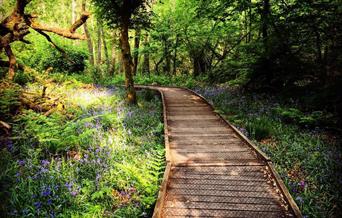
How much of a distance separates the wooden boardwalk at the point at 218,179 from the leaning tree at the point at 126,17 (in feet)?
14.4

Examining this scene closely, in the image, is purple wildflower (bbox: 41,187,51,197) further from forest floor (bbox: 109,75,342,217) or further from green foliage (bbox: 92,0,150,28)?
green foliage (bbox: 92,0,150,28)

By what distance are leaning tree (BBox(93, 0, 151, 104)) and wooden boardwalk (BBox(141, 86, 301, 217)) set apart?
4.38 meters

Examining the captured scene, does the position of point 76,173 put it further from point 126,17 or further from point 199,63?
point 199,63

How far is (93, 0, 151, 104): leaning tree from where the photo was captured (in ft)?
36.8

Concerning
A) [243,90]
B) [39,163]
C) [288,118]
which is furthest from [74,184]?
[243,90]

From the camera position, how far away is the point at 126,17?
442 inches

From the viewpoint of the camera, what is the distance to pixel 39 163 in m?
5.67

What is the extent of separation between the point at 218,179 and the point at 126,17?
842 cm

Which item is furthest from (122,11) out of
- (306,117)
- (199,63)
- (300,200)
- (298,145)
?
(199,63)

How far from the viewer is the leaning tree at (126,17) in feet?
36.8

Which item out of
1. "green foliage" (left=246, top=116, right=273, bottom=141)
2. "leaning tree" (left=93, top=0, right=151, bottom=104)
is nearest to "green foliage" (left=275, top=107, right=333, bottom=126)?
"green foliage" (left=246, top=116, right=273, bottom=141)

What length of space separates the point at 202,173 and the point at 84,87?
1163 cm

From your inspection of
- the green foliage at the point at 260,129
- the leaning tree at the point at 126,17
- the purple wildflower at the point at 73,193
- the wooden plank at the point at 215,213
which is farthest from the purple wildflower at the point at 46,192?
the leaning tree at the point at 126,17

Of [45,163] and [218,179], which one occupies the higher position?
[45,163]
